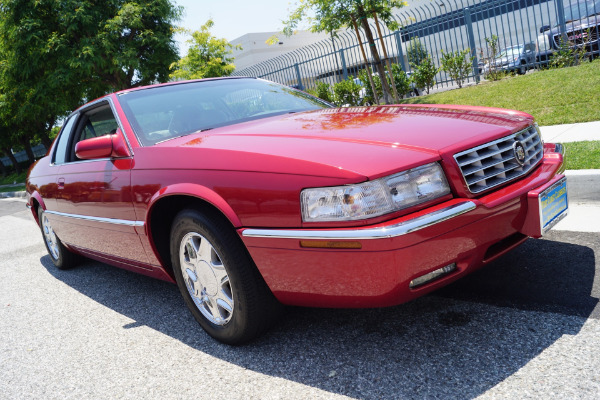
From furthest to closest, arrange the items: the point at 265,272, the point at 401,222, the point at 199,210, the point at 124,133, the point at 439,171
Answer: the point at 124,133 → the point at 199,210 → the point at 265,272 → the point at 439,171 → the point at 401,222

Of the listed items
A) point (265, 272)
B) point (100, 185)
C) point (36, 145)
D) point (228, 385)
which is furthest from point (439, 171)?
point (36, 145)

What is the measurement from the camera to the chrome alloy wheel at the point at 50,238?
16.5 feet

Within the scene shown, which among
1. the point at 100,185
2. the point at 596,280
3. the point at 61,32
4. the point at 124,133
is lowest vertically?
the point at 596,280

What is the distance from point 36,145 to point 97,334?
3973 centimetres

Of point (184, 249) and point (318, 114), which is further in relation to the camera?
point (318, 114)

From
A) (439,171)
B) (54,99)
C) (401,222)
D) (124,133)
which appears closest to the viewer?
(401,222)

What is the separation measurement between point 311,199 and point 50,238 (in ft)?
13.1

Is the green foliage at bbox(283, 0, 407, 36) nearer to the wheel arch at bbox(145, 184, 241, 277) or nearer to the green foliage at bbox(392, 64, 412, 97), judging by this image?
the green foliage at bbox(392, 64, 412, 97)

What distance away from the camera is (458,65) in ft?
39.1

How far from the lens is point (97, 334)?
10.9 ft

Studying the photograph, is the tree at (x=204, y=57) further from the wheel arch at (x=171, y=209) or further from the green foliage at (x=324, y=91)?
the wheel arch at (x=171, y=209)

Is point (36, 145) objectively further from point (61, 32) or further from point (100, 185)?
point (100, 185)

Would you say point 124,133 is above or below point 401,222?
above

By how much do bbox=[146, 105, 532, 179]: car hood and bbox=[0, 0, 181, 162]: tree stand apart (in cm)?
1446
